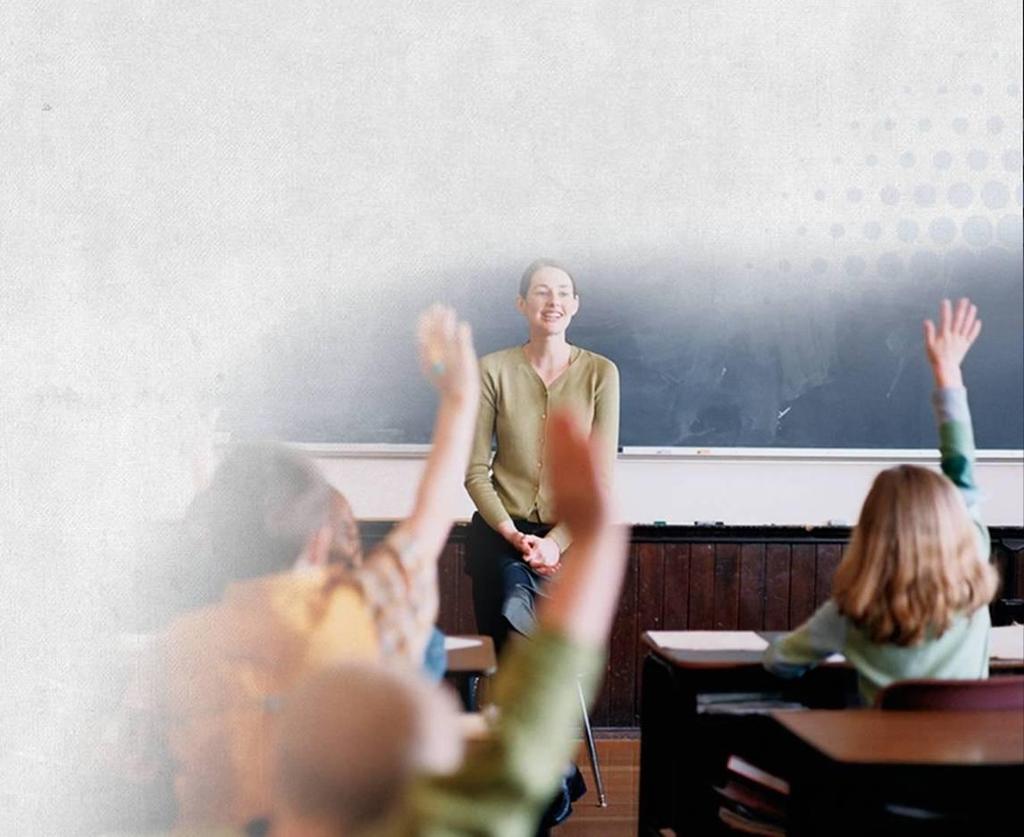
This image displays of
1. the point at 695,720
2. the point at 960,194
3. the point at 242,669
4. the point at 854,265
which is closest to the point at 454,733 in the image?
the point at 242,669

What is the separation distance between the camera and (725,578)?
3.61 metres

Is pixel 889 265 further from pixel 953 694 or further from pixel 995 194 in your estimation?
pixel 953 694

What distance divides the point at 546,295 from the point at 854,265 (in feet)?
4.88

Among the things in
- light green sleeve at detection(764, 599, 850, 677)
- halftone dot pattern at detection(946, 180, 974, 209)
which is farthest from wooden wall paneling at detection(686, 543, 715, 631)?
light green sleeve at detection(764, 599, 850, 677)

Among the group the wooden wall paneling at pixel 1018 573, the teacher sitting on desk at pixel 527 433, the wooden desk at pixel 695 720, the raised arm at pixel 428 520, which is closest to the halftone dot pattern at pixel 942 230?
the wooden wall paneling at pixel 1018 573

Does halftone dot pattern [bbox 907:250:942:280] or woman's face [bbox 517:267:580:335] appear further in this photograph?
halftone dot pattern [bbox 907:250:942:280]

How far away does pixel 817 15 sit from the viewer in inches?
142

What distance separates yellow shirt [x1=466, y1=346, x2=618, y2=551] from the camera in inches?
103

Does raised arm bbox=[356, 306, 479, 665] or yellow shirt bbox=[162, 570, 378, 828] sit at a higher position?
raised arm bbox=[356, 306, 479, 665]

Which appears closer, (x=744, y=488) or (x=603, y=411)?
(x=603, y=411)

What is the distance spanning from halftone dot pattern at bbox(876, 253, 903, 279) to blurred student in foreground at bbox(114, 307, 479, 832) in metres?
2.87

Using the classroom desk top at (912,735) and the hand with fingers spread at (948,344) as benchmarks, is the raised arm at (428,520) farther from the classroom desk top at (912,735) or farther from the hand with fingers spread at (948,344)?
the hand with fingers spread at (948,344)

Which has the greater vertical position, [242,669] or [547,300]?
[547,300]

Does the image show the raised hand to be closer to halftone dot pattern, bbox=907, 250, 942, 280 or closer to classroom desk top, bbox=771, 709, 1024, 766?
classroom desk top, bbox=771, 709, 1024, 766
